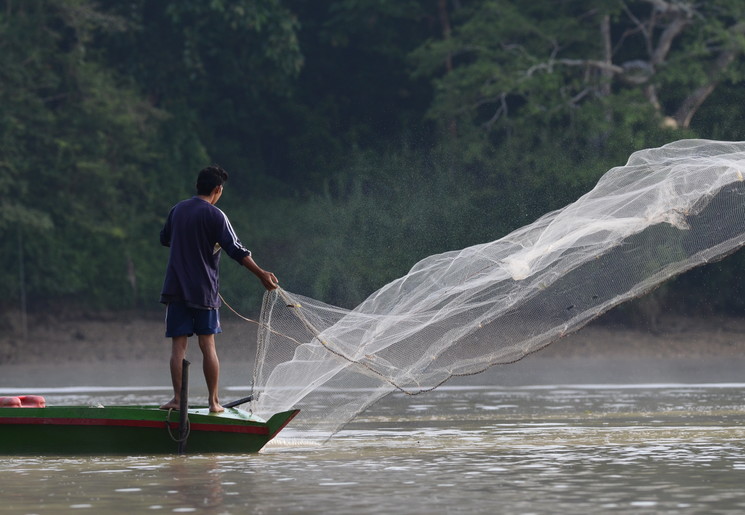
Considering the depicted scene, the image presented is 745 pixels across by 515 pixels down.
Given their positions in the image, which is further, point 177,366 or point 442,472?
point 177,366

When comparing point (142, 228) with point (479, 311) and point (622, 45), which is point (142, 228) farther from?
point (479, 311)

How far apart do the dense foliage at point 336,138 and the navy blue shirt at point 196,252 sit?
1583 centimetres

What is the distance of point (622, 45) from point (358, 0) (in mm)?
6045

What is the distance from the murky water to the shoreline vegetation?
40.0ft

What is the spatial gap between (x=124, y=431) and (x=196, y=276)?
1160 millimetres

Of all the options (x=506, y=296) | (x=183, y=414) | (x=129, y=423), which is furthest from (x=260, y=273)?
(x=506, y=296)

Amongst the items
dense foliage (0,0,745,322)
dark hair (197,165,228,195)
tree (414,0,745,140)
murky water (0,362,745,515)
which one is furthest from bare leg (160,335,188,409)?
tree (414,0,745,140)

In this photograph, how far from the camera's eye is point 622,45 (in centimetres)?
3231

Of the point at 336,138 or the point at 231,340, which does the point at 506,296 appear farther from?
the point at 336,138

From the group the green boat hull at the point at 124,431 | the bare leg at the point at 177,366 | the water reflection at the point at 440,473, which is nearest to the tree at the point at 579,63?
the water reflection at the point at 440,473

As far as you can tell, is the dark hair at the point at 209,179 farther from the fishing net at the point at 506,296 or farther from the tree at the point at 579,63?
the tree at the point at 579,63

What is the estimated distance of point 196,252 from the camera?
32.6ft

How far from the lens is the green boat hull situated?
32.1 ft

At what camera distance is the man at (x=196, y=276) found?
988 cm
